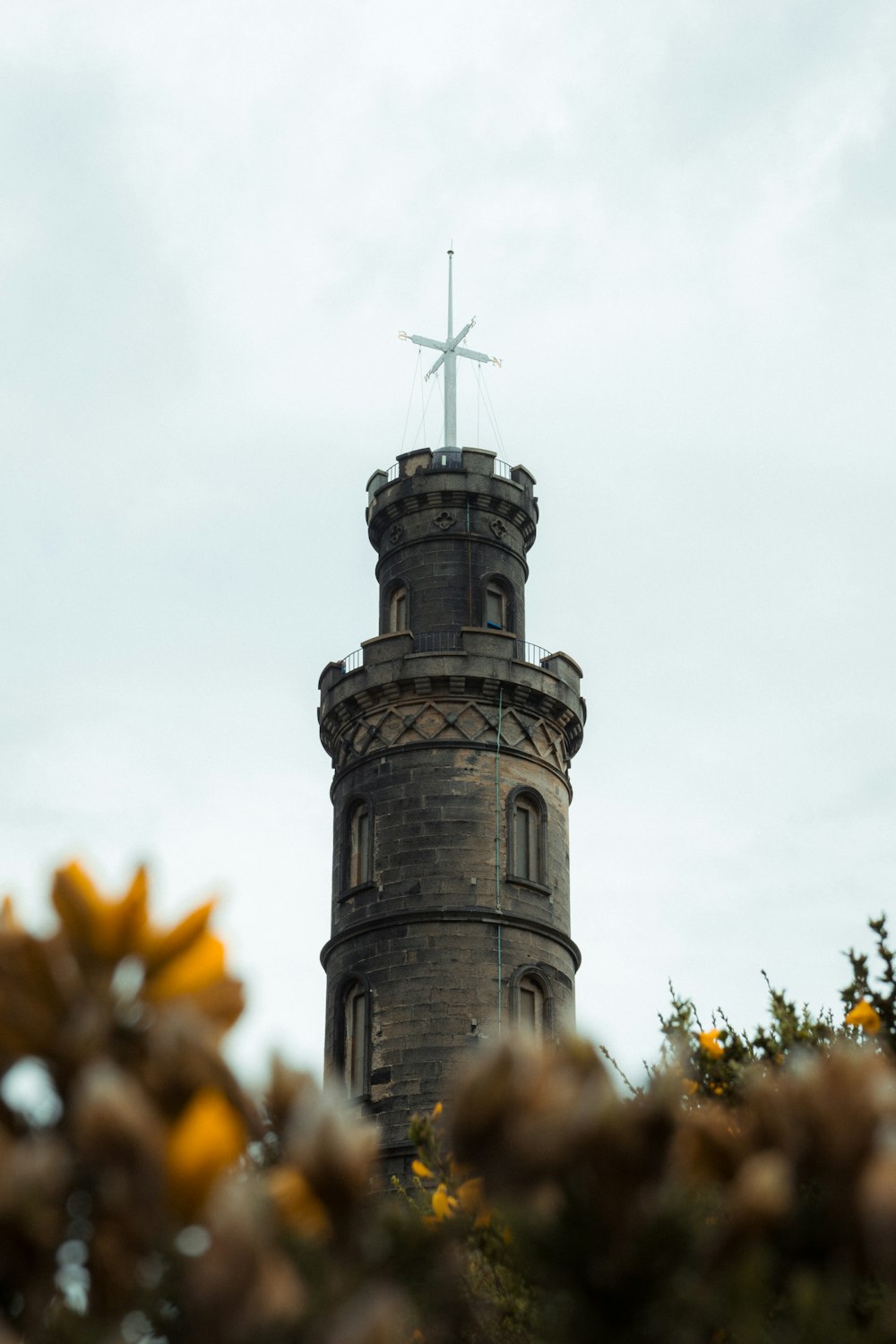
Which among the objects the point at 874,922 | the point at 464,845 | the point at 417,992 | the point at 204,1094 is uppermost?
the point at 464,845

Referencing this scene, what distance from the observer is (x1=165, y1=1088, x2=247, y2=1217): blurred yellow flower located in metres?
1.87

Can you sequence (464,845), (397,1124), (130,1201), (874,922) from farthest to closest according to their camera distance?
(464,845)
(397,1124)
(874,922)
(130,1201)

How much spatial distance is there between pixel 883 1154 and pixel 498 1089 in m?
0.51

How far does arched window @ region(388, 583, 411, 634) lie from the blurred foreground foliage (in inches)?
1150

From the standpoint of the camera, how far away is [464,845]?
27094 mm

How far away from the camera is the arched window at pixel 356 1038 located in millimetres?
26312

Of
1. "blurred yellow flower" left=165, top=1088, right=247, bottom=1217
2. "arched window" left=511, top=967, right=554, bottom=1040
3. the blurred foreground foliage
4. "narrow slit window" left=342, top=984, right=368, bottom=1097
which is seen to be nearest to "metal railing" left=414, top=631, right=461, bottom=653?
"arched window" left=511, top=967, right=554, bottom=1040

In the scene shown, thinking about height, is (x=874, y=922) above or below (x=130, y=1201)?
above

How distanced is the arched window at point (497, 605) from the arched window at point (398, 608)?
167 cm

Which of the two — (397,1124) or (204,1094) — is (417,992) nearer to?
(397,1124)

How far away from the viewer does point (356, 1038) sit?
2708 cm

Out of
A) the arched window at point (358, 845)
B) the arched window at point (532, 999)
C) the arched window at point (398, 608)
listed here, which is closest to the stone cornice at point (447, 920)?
the arched window at point (532, 999)

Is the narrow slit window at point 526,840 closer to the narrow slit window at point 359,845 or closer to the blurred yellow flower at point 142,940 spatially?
the narrow slit window at point 359,845

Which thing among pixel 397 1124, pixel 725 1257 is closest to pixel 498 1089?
pixel 725 1257
